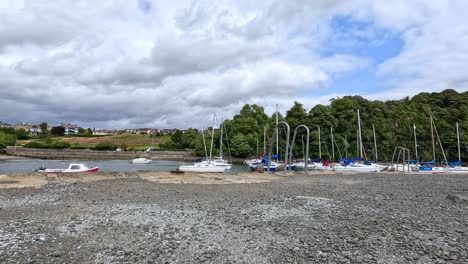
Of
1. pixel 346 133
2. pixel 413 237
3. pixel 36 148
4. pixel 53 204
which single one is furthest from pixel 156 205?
pixel 36 148

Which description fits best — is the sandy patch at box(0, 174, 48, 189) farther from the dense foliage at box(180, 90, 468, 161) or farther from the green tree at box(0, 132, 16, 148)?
the green tree at box(0, 132, 16, 148)

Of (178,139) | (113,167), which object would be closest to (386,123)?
(113,167)

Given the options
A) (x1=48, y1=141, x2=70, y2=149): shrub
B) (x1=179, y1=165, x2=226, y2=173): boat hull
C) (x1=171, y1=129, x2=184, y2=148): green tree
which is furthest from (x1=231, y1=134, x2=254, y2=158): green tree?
(x1=48, y1=141, x2=70, y2=149): shrub

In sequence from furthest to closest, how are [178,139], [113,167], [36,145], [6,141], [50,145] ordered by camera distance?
[178,139]
[6,141]
[36,145]
[50,145]
[113,167]

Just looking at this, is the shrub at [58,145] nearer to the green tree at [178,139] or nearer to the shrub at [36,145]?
the shrub at [36,145]

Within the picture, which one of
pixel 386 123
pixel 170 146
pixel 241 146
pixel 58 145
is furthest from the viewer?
pixel 170 146

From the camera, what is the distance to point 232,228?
10828mm

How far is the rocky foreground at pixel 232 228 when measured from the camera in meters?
8.35

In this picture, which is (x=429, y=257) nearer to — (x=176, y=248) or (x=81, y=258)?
(x=176, y=248)

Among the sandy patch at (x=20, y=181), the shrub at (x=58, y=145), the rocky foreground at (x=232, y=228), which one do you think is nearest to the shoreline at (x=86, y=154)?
the shrub at (x=58, y=145)

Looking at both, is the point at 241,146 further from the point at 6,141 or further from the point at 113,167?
the point at 6,141

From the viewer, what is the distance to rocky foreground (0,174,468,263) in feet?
27.4

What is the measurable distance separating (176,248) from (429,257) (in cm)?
606

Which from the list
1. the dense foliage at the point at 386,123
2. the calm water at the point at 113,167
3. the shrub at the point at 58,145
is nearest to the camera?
the calm water at the point at 113,167
